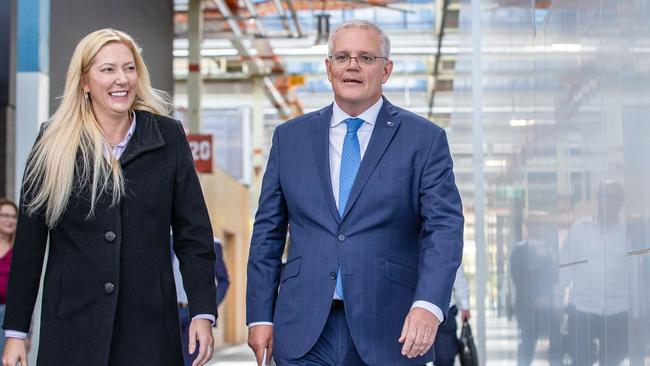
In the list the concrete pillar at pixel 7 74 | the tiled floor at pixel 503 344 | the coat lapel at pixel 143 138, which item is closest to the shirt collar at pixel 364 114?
the coat lapel at pixel 143 138

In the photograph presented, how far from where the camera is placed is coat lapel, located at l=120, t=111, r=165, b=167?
14.5 ft

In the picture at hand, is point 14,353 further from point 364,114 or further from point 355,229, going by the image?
point 364,114

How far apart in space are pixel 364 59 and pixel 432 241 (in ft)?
2.31

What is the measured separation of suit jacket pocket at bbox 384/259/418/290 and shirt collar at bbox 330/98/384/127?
535mm

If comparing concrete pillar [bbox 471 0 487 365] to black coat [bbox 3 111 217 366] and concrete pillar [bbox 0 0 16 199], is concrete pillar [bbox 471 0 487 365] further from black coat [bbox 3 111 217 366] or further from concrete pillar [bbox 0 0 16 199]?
black coat [bbox 3 111 217 366]

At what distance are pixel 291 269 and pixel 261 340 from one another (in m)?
0.27

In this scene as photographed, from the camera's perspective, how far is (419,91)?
30.5 m

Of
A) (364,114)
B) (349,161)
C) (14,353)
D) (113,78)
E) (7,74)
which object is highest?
(7,74)

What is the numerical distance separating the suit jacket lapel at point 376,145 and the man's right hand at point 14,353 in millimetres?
1169

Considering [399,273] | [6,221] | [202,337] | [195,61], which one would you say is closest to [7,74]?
[6,221]

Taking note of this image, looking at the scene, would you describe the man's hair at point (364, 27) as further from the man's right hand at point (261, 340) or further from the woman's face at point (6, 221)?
the woman's face at point (6, 221)

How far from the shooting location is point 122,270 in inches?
Result: 170

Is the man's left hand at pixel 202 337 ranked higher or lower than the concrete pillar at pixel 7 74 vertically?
lower

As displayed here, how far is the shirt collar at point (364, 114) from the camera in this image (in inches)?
185
